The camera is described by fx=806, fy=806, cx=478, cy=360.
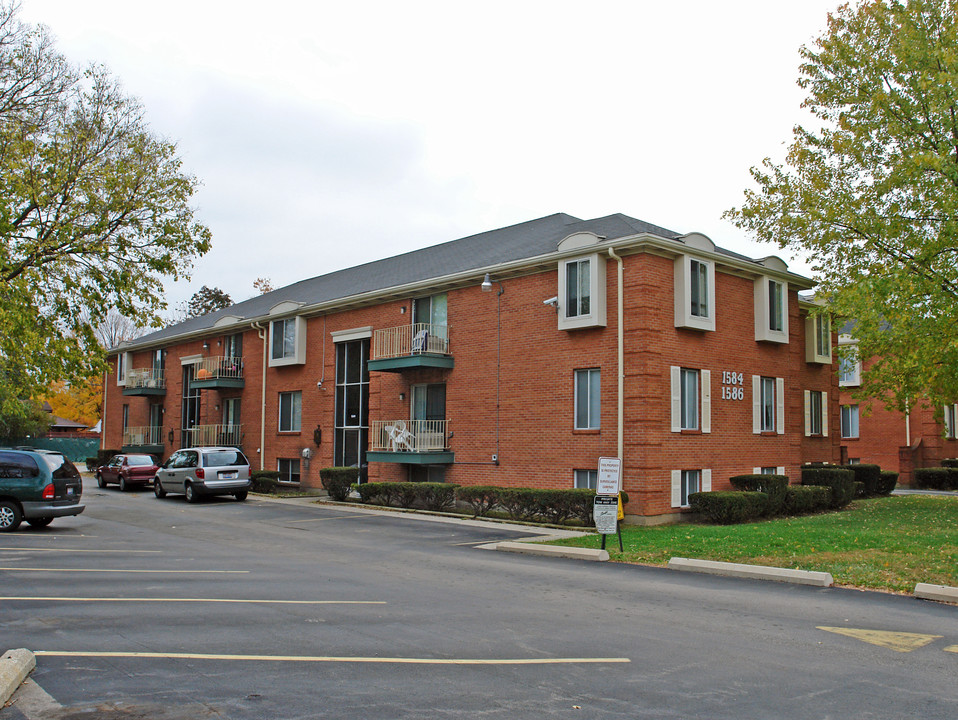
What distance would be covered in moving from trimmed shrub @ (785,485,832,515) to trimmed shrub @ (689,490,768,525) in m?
2.01

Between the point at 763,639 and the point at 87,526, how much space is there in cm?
1643

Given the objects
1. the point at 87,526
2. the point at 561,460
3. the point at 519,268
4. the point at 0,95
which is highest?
the point at 0,95

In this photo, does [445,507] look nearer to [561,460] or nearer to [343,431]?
[561,460]

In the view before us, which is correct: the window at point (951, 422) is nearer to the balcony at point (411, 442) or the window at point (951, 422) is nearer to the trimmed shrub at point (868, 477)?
the trimmed shrub at point (868, 477)

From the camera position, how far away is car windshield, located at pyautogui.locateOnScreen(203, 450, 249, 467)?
26.4 metres

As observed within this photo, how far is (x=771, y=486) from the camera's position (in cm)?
2072

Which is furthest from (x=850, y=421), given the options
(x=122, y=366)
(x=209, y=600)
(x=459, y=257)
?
(x=122, y=366)

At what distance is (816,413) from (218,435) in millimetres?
24724

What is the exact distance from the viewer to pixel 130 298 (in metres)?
20.5

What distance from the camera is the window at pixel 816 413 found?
27.1 metres

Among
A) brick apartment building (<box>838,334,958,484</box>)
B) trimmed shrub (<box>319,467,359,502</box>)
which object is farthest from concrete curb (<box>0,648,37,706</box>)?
brick apartment building (<box>838,334,958,484</box>)

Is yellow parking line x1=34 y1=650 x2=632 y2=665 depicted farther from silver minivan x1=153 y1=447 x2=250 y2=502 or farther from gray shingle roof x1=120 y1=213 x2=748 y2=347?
silver minivan x1=153 y1=447 x2=250 y2=502

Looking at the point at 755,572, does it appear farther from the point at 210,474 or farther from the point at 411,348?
the point at 210,474

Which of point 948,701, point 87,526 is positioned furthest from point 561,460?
point 948,701
